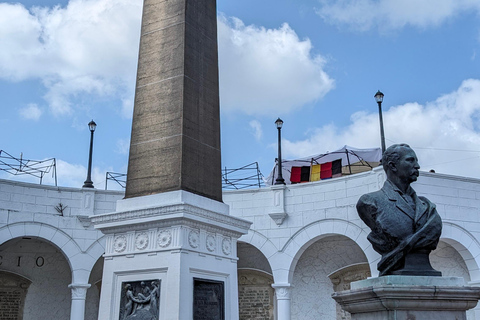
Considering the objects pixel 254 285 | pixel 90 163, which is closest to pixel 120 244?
pixel 90 163

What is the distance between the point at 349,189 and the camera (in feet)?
52.7

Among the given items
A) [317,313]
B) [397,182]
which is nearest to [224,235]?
[397,182]

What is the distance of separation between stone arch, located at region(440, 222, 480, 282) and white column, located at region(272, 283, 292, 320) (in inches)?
184

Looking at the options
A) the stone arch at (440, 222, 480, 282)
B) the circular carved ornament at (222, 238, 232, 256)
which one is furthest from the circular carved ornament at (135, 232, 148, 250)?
the stone arch at (440, 222, 480, 282)

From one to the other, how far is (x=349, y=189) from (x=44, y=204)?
29.6 ft

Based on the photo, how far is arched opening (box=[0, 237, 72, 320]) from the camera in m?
18.6

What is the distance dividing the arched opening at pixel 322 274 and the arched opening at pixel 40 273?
25.7 feet

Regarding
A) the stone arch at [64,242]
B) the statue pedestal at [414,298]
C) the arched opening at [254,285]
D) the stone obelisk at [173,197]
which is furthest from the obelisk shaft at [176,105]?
the arched opening at [254,285]

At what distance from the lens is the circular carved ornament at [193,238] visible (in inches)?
309

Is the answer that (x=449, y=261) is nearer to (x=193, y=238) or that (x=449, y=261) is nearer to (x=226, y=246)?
(x=226, y=246)

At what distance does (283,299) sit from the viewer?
1648 centimetres

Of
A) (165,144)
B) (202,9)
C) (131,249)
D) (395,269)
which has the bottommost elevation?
(395,269)

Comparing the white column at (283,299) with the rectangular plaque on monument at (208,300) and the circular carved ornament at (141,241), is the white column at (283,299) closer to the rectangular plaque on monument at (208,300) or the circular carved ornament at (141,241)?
the rectangular plaque on monument at (208,300)

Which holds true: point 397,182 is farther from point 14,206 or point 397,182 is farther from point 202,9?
point 14,206
